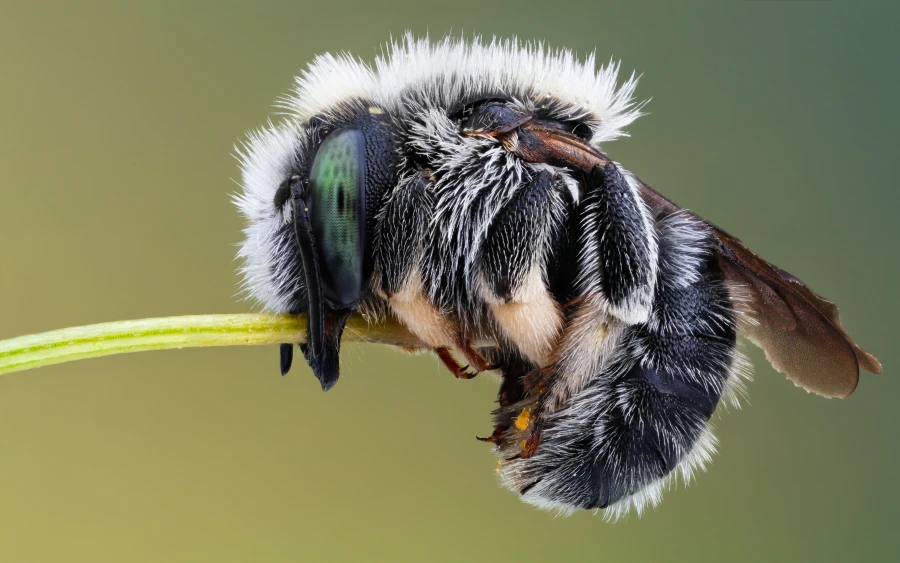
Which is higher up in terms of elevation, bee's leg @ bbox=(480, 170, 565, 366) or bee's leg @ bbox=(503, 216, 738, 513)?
bee's leg @ bbox=(480, 170, 565, 366)

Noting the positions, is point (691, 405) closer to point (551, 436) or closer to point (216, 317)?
point (551, 436)

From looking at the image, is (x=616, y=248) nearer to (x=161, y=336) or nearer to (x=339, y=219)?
(x=339, y=219)

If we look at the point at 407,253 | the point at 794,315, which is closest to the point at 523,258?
the point at 407,253

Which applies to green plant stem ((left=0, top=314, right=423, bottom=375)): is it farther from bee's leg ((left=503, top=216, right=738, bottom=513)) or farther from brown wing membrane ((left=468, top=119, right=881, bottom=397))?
brown wing membrane ((left=468, top=119, right=881, bottom=397))

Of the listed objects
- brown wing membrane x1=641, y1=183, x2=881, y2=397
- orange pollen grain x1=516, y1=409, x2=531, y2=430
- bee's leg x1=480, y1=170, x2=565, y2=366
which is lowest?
orange pollen grain x1=516, y1=409, x2=531, y2=430

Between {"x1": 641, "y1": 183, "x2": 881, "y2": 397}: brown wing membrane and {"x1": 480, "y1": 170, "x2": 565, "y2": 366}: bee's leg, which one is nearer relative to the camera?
{"x1": 480, "y1": 170, "x2": 565, "y2": 366}: bee's leg

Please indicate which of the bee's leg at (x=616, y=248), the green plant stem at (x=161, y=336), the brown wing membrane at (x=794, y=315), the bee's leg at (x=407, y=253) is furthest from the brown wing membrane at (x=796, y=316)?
the green plant stem at (x=161, y=336)

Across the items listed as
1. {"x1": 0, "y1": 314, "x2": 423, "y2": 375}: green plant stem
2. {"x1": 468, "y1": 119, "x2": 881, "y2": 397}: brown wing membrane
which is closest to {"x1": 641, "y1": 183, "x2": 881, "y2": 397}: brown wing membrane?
{"x1": 468, "y1": 119, "x2": 881, "y2": 397}: brown wing membrane
